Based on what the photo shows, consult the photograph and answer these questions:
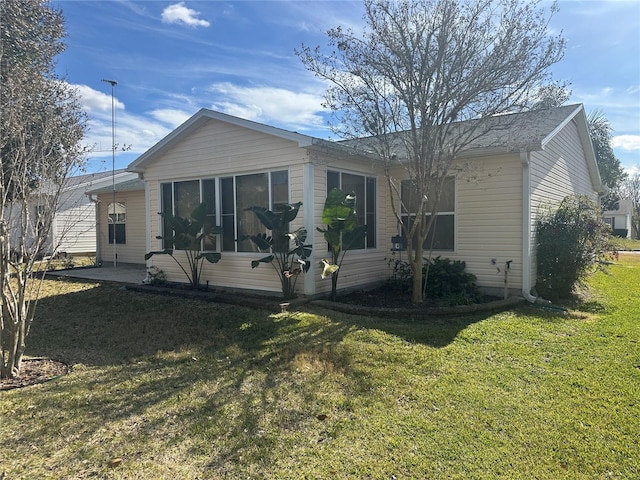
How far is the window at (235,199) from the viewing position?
8656 millimetres

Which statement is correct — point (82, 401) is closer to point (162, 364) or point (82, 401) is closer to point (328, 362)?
point (162, 364)

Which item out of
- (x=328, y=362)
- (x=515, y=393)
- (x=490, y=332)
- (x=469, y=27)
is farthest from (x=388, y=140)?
(x=515, y=393)

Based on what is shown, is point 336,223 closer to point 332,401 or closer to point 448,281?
point 448,281

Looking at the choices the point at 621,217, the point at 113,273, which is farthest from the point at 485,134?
the point at 621,217

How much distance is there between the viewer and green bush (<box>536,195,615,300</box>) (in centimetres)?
856

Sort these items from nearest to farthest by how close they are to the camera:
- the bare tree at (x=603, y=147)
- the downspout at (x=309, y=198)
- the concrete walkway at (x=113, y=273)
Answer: the downspout at (x=309, y=198)
the concrete walkway at (x=113, y=273)
the bare tree at (x=603, y=147)

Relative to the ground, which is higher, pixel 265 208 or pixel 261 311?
pixel 265 208

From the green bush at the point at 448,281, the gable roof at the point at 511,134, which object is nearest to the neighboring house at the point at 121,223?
the gable roof at the point at 511,134

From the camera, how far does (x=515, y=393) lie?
13.6ft

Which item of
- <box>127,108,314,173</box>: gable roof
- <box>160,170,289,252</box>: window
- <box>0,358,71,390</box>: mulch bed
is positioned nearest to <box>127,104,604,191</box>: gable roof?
<box>127,108,314,173</box>: gable roof

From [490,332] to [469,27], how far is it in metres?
4.95

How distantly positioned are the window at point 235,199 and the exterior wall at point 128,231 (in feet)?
18.6

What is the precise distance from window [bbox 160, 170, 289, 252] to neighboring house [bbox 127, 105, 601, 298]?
0.07ft

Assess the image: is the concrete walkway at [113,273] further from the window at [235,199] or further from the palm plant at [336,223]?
the palm plant at [336,223]
